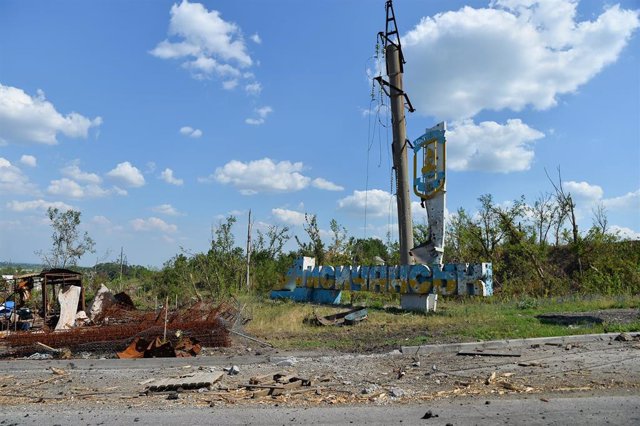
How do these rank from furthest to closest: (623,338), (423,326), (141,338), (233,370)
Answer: (423,326)
(141,338)
(623,338)
(233,370)

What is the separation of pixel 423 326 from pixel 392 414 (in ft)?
29.4

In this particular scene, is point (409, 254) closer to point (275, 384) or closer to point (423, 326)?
point (423, 326)

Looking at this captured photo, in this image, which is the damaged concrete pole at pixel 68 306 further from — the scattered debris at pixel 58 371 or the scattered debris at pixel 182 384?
the scattered debris at pixel 182 384

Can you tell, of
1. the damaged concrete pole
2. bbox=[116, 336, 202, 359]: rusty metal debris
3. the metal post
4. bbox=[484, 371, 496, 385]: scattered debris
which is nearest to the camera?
bbox=[484, 371, 496, 385]: scattered debris

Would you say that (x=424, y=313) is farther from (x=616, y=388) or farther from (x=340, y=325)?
(x=616, y=388)

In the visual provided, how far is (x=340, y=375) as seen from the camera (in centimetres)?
922

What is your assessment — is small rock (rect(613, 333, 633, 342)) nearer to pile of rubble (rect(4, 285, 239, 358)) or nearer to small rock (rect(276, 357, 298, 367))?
small rock (rect(276, 357, 298, 367))

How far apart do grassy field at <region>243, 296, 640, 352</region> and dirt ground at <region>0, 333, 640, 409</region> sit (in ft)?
3.45

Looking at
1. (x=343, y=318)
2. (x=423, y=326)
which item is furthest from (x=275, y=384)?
(x=343, y=318)

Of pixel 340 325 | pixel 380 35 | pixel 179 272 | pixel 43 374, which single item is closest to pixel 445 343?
pixel 340 325

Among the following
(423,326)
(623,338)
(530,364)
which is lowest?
(530,364)

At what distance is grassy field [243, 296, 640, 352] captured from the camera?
12.5m

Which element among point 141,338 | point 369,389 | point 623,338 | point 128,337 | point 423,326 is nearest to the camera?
point 369,389

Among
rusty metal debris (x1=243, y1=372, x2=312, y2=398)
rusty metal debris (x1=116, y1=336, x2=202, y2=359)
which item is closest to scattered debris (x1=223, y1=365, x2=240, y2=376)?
rusty metal debris (x1=243, y1=372, x2=312, y2=398)
